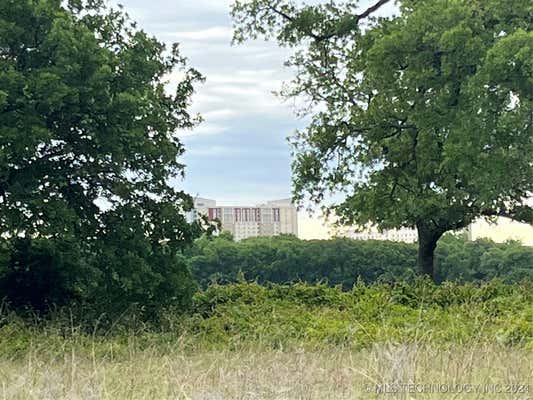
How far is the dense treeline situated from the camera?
28.7 meters

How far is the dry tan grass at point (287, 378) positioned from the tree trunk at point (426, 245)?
1948 centimetres

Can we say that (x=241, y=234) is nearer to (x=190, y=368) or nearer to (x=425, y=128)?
(x=425, y=128)

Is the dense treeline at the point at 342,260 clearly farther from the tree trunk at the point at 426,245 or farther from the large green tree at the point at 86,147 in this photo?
the large green tree at the point at 86,147

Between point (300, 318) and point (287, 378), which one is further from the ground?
point (287, 378)

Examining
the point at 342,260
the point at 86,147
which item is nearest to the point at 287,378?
the point at 86,147

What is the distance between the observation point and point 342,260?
31188 mm

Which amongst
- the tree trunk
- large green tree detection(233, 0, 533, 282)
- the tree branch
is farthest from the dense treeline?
the tree branch

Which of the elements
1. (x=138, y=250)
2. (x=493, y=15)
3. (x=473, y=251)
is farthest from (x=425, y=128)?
(x=473, y=251)

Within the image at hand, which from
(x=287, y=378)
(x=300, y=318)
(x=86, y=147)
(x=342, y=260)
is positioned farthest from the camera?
(x=342, y=260)

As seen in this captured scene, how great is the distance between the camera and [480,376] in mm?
4805

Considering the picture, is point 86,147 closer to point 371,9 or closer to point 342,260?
point 371,9

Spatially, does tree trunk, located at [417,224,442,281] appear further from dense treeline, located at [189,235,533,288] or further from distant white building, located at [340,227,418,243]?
distant white building, located at [340,227,418,243]

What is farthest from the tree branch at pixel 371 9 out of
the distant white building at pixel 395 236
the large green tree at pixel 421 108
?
the distant white building at pixel 395 236

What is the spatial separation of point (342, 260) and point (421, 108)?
14525 mm
